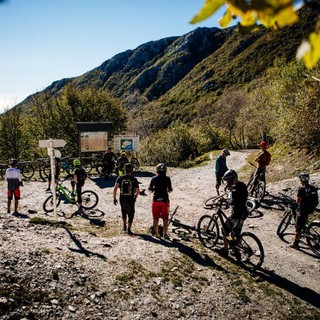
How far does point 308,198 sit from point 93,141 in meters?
18.2

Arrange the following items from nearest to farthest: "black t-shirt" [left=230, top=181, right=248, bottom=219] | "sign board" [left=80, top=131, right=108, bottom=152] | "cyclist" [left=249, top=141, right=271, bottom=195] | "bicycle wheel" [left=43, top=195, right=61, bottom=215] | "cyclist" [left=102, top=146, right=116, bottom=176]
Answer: "black t-shirt" [left=230, top=181, right=248, bottom=219], "bicycle wheel" [left=43, top=195, right=61, bottom=215], "cyclist" [left=249, top=141, right=271, bottom=195], "cyclist" [left=102, top=146, right=116, bottom=176], "sign board" [left=80, top=131, right=108, bottom=152]

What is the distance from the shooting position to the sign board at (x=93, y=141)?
2422 centimetres

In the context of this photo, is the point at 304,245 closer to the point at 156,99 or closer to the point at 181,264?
the point at 181,264

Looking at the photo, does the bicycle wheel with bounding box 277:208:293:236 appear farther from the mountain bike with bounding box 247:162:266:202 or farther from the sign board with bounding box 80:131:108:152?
the sign board with bounding box 80:131:108:152

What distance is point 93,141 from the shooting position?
24.4 meters

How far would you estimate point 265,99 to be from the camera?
194 ft

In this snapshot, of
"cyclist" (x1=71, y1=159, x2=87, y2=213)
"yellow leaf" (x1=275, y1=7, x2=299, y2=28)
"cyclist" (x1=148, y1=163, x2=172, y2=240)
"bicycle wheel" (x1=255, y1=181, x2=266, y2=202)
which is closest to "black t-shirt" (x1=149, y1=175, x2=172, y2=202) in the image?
"cyclist" (x1=148, y1=163, x2=172, y2=240)

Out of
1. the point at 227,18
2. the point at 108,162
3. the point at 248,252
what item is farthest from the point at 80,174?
the point at 227,18

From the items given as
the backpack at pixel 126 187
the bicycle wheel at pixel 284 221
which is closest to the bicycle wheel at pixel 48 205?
the backpack at pixel 126 187

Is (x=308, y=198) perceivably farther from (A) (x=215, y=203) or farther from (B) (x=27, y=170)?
(B) (x=27, y=170)

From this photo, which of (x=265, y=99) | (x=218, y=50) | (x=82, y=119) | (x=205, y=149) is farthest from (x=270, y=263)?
(x=218, y=50)

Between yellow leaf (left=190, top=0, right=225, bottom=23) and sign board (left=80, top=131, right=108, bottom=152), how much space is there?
77.6 feet

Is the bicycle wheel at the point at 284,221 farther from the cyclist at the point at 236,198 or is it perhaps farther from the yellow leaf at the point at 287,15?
the yellow leaf at the point at 287,15

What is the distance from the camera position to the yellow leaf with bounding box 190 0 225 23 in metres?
1.21
